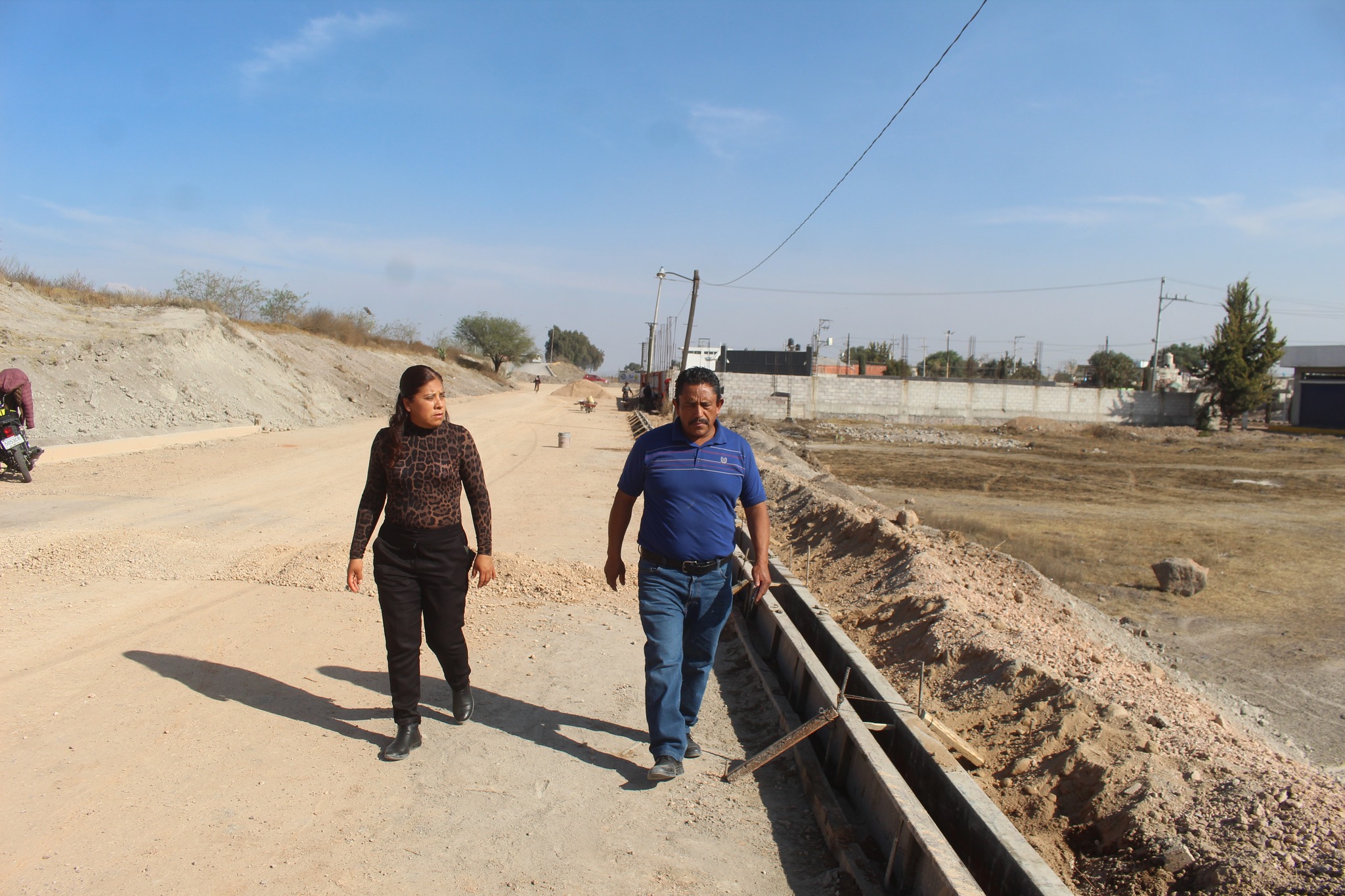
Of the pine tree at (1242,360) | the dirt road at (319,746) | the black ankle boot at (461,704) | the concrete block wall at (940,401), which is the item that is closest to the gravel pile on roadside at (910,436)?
the concrete block wall at (940,401)

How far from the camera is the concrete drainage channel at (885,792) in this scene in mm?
3086

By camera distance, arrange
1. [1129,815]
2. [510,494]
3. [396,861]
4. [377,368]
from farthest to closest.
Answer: [377,368], [510,494], [1129,815], [396,861]

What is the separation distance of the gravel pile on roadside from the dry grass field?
309cm

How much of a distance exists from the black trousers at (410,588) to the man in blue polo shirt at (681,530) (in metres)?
0.82

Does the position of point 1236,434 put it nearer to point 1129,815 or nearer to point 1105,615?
point 1105,615

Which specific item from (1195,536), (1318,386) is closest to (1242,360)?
(1318,386)

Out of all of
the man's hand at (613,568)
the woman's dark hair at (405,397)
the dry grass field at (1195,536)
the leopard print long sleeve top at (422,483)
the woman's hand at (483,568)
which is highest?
the woman's dark hair at (405,397)

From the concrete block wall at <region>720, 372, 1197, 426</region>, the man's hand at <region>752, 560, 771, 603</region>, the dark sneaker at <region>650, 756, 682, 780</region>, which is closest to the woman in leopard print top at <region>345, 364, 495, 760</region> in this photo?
the dark sneaker at <region>650, 756, 682, 780</region>

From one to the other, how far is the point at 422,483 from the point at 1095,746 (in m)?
3.48

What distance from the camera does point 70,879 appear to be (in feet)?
9.77

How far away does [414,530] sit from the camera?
4137 millimetres

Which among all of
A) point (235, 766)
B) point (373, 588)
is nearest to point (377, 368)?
point (373, 588)

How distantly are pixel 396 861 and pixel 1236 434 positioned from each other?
55.5 metres

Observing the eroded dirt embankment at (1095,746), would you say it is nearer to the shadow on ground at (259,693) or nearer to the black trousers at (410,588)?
the black trousers at (410,588)
